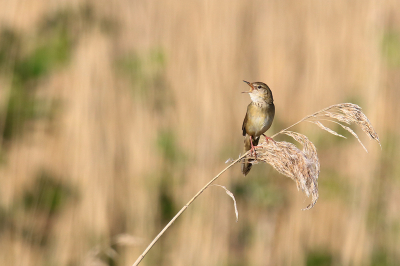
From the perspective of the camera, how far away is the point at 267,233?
3.21 metres

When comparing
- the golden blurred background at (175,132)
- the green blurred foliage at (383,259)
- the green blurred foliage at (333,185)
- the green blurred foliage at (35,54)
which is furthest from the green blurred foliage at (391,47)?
the green blurred foliage at (35,54)

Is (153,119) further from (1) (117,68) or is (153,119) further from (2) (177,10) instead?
(2) (177,10)

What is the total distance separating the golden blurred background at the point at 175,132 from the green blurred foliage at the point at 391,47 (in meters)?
0.01

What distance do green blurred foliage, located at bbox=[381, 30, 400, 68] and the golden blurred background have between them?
0.01m

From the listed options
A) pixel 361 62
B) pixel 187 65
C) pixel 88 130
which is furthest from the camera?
pixel 361 62

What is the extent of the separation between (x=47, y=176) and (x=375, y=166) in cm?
255

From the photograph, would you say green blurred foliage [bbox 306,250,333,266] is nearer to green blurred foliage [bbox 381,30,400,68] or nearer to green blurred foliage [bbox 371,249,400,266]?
green blurred foliage [bbox 371,249,400,266]

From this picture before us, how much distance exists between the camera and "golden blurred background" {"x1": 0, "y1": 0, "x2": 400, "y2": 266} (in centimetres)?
302

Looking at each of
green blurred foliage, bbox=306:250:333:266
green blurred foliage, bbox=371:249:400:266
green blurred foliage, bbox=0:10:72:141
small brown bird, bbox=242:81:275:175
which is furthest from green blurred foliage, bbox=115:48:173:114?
green blurred foliage, bbox=371:249:400:266

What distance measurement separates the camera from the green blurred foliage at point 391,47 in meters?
3.29

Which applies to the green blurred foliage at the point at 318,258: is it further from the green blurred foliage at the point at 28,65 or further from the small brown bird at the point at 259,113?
the green blurred foliage at the point at 28,65

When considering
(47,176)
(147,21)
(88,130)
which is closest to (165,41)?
(147,21)

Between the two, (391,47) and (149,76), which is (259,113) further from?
(391,47)

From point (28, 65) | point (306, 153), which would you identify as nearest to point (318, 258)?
point (306, 153)
